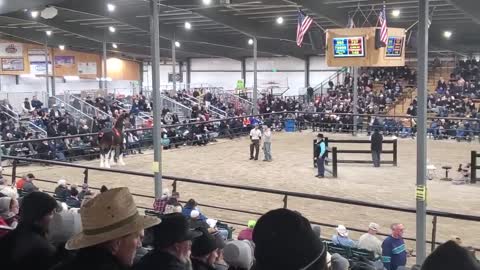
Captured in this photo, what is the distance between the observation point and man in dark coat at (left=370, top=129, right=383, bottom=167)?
1808 cm

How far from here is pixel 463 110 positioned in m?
30.1

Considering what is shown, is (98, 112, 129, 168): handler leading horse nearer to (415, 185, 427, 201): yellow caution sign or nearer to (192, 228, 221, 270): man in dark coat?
(415, 185, 427, 201): yellow caution sign

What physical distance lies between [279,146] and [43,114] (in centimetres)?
1071

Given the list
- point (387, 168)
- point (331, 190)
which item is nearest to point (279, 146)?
point (387, 168)

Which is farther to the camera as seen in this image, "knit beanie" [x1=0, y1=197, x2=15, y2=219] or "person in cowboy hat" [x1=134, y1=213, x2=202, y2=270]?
"knit beanie" [x1=0, y1=197, x2=15, y2=219]

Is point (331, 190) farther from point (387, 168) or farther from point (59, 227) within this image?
point (59, 227)

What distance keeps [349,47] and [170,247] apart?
604 inches

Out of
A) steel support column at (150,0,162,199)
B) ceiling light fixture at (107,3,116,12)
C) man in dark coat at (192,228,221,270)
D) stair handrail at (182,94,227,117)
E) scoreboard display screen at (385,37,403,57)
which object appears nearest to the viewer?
man in dark coat at (192,228,221,270)

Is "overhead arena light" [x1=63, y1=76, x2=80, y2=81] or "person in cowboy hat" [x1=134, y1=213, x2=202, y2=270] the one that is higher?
"overhead arena light" [x1=63, y1=76, x2=80, y2=81]

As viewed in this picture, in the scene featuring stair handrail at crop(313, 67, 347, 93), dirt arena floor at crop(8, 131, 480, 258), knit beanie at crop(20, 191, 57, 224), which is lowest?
dirt arena floor at crop(8, 131, 480, 258)

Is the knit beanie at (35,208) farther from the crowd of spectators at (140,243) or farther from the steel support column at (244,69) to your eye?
the steel support column at (244,69)

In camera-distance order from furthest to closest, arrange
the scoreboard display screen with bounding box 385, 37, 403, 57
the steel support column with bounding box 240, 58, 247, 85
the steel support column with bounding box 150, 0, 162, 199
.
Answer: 1. the steel support column with bounding box 240, 58, 247, 85
2. the scoreboard display screen with bounding box 385, 37, 403, 57
3. the steel support column with bounding box 150, 0, 162, 199

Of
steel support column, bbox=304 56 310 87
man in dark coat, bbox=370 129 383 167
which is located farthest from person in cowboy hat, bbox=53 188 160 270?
steel support column, bbox=304 56 310 87

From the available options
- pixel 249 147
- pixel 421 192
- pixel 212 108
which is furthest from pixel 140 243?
pixel 212 108
